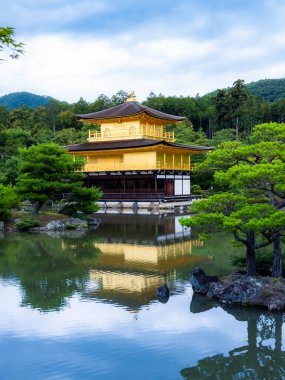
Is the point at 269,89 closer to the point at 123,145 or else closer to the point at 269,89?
the point at 269,89

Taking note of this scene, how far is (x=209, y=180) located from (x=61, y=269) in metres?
29.9

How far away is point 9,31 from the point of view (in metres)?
5.00

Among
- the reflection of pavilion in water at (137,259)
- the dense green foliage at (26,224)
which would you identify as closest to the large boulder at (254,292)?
the reflection of pavilion in water at (137,259)

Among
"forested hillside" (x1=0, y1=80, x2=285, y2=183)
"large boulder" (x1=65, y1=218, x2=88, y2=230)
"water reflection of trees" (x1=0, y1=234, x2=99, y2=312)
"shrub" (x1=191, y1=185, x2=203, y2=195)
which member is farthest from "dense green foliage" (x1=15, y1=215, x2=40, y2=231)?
"shrub" (x1=191, y1=185, x2=203, y2=195)

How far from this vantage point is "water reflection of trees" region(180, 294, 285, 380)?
6.87 meters

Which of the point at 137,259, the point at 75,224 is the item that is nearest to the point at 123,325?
the point at 137,259

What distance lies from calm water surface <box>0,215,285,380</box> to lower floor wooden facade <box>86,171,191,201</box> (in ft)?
61.7

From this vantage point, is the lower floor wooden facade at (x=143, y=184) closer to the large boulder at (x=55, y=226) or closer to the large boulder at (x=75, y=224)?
the large boulder at (x=75, y=224)

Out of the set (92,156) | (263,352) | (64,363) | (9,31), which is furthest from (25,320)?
(92,156)

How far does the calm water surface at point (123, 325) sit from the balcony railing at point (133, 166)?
1942 centimetres

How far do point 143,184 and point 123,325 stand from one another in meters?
28.0

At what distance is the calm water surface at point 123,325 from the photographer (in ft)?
22.9

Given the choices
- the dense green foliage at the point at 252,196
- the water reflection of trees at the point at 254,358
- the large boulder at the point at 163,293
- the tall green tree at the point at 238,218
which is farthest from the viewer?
the large boulder at the point at 163,293

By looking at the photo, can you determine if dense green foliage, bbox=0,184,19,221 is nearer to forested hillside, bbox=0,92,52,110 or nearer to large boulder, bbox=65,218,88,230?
large boulder, bbox=65,218,88,230
